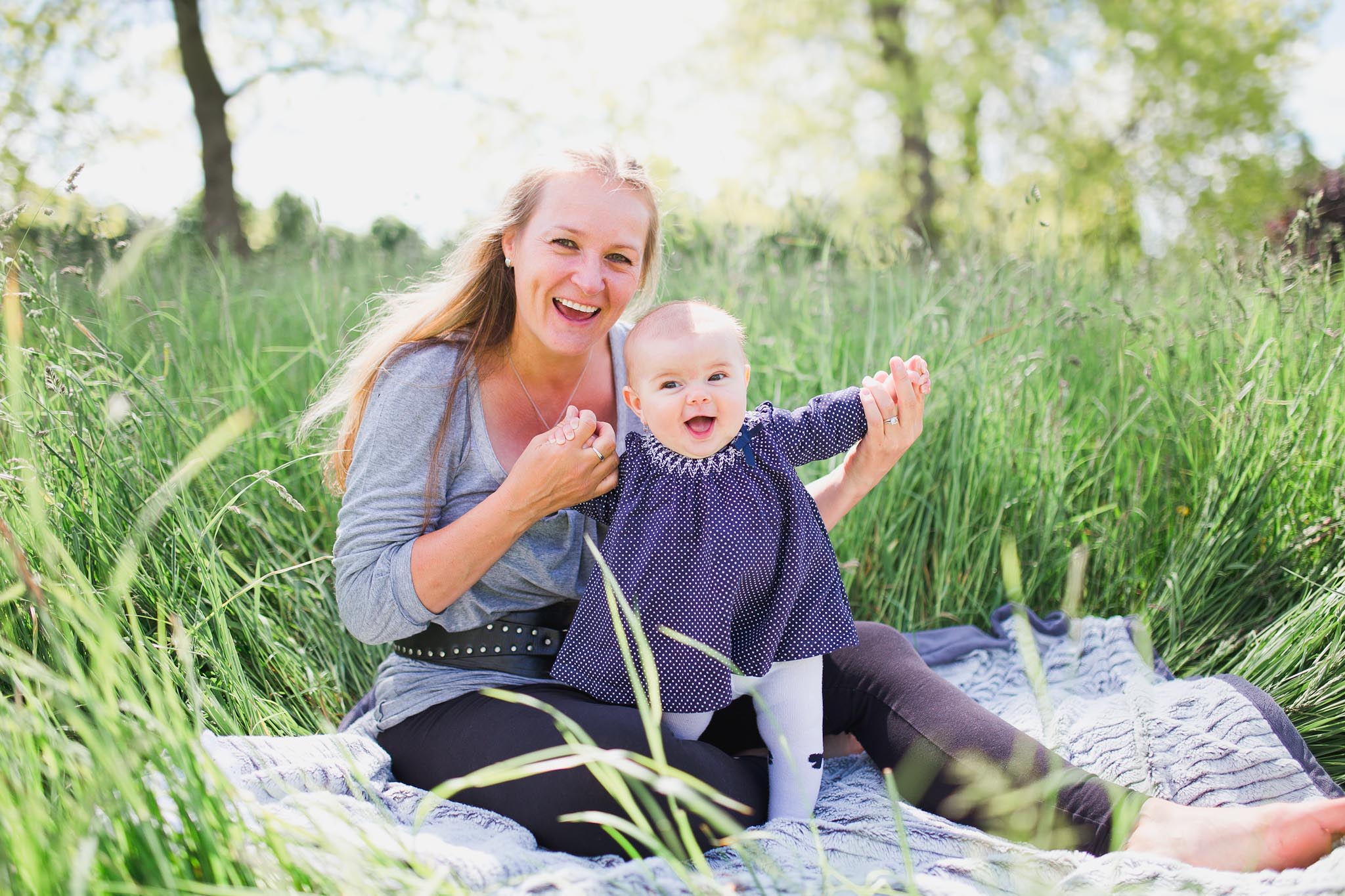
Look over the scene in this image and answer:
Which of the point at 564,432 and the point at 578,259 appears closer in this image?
the point at 564,432

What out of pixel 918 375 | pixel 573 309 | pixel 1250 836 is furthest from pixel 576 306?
pixel 1250 836

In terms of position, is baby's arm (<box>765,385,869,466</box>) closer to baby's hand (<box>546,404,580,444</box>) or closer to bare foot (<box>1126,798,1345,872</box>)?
baby's hand (<box>546,404,580,444</box>)

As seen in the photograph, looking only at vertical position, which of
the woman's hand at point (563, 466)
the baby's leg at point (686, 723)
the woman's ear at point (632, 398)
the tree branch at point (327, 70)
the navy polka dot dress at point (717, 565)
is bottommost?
the baby's leg at point (686, 723)

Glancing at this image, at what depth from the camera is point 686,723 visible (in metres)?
1.88

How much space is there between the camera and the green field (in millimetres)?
1204

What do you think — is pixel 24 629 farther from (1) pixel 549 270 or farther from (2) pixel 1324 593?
(2) pixel 1324 593

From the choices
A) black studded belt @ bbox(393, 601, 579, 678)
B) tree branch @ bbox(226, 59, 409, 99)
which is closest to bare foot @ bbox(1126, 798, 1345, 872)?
black studded belt @ bbox(393, 601, 579, 678)

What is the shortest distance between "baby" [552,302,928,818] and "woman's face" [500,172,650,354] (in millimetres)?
223

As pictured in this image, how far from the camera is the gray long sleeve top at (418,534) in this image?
1.88 metres

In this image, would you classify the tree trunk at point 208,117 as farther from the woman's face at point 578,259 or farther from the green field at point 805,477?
the woman's face at point 578,259

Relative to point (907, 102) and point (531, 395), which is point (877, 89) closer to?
point (907, 102)

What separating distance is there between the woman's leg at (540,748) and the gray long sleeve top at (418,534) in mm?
80

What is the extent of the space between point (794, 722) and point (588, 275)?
1.04 meters

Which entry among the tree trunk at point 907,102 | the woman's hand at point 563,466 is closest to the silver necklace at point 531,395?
the woman's hand at point 563,466
